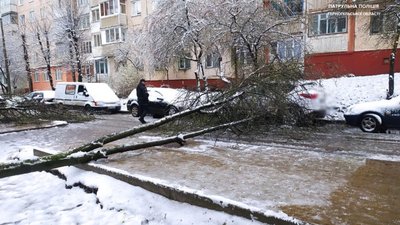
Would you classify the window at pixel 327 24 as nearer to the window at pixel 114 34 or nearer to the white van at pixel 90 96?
the white van at pixel 90 96

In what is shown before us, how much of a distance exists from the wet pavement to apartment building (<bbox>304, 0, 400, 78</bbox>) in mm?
11927

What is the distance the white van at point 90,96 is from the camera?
1844cm

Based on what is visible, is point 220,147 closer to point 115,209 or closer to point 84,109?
point 115,209

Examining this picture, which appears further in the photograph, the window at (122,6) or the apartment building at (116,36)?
the window at (122,6)

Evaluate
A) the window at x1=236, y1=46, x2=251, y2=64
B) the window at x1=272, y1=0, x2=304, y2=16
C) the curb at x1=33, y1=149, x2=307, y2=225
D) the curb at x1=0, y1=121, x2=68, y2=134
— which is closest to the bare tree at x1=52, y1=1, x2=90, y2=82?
the curb at x1=0, y1=121, x2=68, y2=134

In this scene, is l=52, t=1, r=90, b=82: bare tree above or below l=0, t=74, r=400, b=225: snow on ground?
above

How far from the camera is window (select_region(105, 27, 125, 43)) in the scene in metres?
31.2

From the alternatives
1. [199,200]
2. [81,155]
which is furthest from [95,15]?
[199,200]

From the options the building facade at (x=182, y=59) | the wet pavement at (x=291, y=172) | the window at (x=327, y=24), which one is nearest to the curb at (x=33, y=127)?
the wet pavement at (x=291, y=172)

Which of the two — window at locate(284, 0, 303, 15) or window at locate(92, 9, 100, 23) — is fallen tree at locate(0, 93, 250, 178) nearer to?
window at locate(284, 0, 303, 15)

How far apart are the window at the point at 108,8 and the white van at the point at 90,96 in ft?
47.8

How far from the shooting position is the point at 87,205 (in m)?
4.91

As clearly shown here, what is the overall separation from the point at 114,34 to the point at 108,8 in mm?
2886

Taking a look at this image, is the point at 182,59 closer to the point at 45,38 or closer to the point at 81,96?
the point at 81,96
